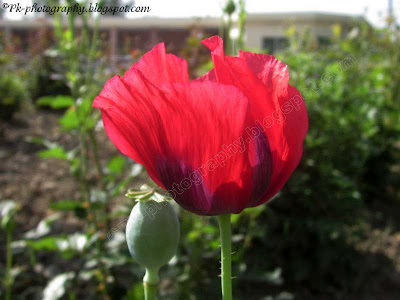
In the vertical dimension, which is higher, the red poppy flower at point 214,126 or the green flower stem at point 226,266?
the red poppy flower at point 214,126

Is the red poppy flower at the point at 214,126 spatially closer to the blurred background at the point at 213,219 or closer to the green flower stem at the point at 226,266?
the green flower stem at the point at 226,266

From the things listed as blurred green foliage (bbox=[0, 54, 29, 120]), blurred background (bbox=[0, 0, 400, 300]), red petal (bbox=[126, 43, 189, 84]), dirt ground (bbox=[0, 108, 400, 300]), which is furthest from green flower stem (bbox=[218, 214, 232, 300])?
blurred green foliage (bbox=[0, 54, 29, 120])

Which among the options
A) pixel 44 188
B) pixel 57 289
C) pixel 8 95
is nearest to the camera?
pixel 57 289

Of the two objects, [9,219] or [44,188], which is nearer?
[9,219]

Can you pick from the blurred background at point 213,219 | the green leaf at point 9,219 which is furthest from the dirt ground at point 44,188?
the green leaf at point 9,219

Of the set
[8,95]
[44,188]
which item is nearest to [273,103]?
[44,188]

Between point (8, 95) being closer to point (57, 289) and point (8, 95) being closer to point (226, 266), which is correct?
point (57, 289)
